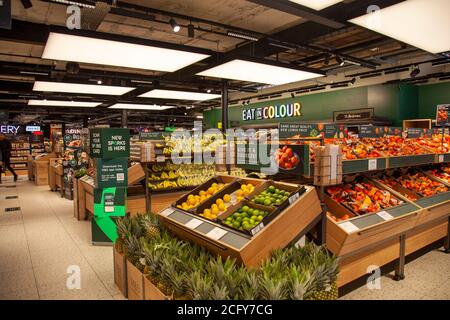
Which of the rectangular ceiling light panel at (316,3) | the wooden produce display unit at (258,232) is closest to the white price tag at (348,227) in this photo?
A: the wooden produce display unit at (258,232)

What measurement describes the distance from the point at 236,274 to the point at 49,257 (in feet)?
11.6

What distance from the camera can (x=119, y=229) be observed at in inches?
127

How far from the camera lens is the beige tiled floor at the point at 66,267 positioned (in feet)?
10.9

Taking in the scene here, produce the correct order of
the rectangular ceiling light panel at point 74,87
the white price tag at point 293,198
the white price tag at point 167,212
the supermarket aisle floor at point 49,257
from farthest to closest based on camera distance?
the rectangular ceiling light panel at point 74,87 < the supermarket aisle floor at point 49,257 < the white price tag at point 167,212 < the white price tag at point 293,198

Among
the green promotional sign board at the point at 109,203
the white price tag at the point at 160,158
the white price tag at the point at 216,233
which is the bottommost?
the green promotional sign board at the point at 109,203

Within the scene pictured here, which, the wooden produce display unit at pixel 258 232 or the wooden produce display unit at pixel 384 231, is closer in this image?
the wooden produce display unit at pixel 258 232

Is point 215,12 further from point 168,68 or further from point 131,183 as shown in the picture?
point 131,183

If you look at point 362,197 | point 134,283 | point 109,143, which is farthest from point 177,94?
point 134,283

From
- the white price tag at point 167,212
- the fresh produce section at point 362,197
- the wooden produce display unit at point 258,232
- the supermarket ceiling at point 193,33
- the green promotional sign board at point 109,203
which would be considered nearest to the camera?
the wooden produce display unit at point 258,232

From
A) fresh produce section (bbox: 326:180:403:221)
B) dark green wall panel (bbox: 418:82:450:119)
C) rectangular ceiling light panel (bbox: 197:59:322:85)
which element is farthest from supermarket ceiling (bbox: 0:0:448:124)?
fresh produce section (bbox: 326:180:403:221)

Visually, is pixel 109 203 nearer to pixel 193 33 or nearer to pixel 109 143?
pixel 109 143

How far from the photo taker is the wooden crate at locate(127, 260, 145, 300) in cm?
262

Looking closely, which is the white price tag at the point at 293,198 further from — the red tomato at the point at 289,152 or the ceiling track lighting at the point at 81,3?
the ceiling track lighting at the point at 81,3
